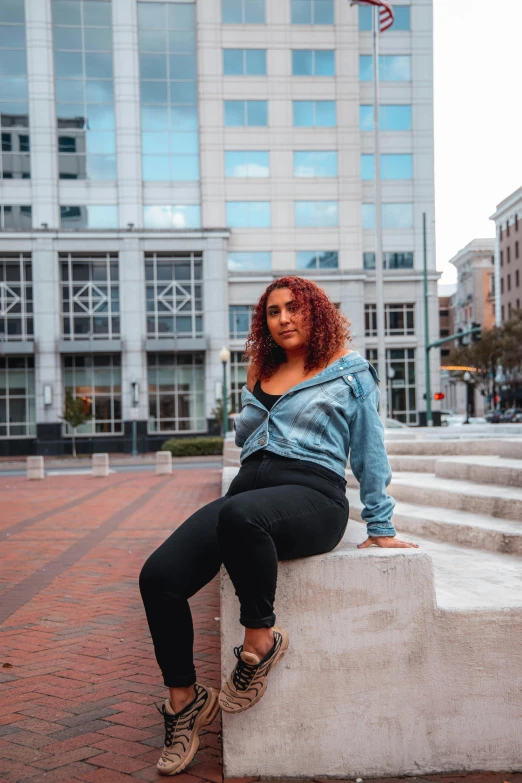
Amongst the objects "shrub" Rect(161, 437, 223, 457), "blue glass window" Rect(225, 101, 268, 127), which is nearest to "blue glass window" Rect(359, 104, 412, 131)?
"blue glass window" Rect(225, 101, 268, 127)

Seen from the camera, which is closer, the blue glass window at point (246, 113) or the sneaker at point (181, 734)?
the sneaker at point (181, 734)

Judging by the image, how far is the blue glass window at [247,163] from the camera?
4150 centimetres

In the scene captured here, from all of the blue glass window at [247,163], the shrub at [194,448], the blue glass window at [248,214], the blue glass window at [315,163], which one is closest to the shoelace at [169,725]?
the shrub at [194,448]

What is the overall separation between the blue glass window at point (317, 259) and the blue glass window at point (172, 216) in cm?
570

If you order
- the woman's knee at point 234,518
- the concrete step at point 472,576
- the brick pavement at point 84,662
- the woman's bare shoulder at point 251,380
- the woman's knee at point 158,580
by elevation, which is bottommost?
the brick pavement at point 84,662

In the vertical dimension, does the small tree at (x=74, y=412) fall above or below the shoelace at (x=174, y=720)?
above

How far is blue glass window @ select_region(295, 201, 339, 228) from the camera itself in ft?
139

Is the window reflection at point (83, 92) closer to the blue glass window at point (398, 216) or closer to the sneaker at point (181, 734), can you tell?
the blue glass window at point (398, 216)

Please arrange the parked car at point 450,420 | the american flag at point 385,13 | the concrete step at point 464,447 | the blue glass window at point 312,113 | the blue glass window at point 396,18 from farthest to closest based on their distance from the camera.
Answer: the parked car at point 450,420 → the blue glass window at point 396,18 → the blue glass window at point 312,113 → the american flag at point 385,13 → the concrete step at point 464,447

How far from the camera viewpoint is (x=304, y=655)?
292cm

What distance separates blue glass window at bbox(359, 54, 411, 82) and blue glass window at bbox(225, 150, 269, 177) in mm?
7242

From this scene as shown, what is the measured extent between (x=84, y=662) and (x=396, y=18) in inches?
1778

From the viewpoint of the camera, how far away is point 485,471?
6008mm

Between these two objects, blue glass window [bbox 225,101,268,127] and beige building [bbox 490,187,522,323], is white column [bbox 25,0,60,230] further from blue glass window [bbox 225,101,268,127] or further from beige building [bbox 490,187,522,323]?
beige building [bbox 490,187,522,323]
